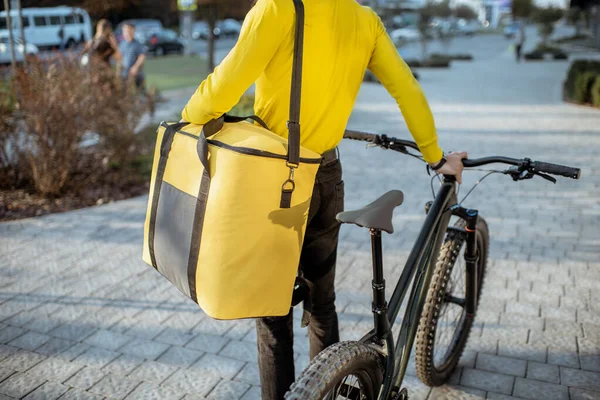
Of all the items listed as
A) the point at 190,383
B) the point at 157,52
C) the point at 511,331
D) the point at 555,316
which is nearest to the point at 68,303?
the point at 190,383

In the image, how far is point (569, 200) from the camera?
612cm

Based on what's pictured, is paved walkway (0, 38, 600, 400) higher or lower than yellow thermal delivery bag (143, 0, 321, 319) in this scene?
lower

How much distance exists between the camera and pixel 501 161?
2498 mm

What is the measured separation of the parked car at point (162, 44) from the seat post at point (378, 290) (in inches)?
1303

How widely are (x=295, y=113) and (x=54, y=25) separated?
3560 cm

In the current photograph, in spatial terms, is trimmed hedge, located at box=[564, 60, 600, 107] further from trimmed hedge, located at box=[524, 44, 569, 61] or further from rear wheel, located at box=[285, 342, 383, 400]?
trimmed hedge, located at box=[524, 44, 569, 61]

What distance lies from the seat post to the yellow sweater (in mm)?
425

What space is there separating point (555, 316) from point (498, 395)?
1061 millimetres

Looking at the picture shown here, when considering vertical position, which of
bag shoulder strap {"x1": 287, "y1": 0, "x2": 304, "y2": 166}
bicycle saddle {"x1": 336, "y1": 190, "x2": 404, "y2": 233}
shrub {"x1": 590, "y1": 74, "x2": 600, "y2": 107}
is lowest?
shrub {"x1": 590, "y1": 74, "x2": 600, "y2": 107}

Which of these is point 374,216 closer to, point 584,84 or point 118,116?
point 118,116

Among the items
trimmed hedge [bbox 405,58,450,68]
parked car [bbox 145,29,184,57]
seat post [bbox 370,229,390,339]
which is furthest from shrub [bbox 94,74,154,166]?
parked car [bbox 145,29,184,57]

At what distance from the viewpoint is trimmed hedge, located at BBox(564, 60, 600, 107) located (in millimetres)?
12711

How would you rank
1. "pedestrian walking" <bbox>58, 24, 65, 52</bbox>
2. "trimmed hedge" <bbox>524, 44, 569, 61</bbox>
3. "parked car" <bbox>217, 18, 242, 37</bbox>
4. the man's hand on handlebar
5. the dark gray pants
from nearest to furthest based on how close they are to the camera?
the dark gray pants < the man's hand on handlebar < "trimmed hedge" <bbox>524, 44, 569, 61</bbox> < "pedestrian walking" <bbox>58, 24, 65, 52</bbox> < "parked car" <bbox>217, 18, 242, 37</bbox>

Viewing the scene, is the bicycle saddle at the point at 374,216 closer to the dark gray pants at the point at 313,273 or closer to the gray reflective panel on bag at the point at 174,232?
the dark gray pants at the point at 313,273
